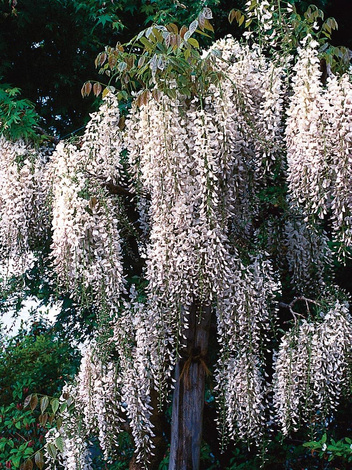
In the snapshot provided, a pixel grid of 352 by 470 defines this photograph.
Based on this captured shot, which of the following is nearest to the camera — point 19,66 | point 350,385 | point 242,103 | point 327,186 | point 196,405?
point 327,186

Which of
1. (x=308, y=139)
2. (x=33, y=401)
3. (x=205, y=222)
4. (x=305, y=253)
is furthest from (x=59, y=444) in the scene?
(x=308, y=139)

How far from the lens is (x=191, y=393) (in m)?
3.50

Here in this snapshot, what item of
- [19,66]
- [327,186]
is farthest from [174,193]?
[19,66]

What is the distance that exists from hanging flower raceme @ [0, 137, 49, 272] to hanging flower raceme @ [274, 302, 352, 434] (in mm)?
1625

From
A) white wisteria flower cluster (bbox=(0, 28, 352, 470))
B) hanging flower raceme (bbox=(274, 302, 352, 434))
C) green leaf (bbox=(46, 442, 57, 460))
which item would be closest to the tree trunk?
white wisteria flower cluster (bbox=(0, 28, 352, 470))

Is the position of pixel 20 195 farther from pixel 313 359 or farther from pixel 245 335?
pixel 313 359

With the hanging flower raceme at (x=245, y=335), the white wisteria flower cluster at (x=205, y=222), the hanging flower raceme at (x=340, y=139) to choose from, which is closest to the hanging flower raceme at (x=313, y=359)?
the white wisteria flower cluster at (x=205, y=222)

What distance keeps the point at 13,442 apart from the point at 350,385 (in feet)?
9.96

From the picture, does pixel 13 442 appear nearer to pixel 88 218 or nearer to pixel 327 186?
pixel 88 218

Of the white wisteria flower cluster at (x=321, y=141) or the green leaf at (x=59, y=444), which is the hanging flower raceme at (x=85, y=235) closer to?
the green leaf at (x=59, y=444)

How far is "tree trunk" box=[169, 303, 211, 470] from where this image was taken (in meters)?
3.48

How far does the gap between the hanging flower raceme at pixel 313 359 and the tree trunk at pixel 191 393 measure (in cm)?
49

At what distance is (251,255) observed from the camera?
3.26m

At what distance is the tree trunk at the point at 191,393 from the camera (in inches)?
137
